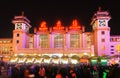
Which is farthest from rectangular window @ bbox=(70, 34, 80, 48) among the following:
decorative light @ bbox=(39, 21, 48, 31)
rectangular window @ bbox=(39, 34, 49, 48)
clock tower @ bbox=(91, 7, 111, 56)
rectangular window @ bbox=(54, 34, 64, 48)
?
decorative light @ bbox=(39, 21, 48, 31)

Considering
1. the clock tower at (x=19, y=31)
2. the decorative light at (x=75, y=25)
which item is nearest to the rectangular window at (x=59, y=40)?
the decorative light at (x=75, y=25)

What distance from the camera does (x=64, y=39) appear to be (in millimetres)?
80438

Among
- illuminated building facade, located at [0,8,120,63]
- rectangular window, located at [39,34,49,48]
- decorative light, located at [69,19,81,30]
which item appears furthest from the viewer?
rectangular window, located at [39,34,49,48]

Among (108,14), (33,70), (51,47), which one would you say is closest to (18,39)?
(51,47)

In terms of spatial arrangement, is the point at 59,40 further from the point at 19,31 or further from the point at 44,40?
the point at 19,31

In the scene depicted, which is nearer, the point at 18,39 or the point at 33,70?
the point at 33,70

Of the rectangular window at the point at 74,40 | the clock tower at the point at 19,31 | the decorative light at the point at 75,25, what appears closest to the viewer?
the clock tower at the point at 19,31

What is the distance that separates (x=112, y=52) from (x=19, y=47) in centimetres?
2577

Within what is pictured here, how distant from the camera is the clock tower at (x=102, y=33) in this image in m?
74.4

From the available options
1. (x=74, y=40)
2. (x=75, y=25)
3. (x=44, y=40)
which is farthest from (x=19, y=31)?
(x=75, y=25)

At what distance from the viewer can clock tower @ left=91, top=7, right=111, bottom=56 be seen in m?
74.4

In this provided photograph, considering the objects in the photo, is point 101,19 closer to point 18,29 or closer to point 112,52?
point 112,52

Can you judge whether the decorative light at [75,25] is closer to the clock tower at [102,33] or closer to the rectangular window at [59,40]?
the rectangular window at [59,40]

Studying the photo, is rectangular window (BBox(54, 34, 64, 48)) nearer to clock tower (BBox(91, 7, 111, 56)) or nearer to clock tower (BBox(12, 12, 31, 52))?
clock tower (BBox(12, 12, 31, 52))
